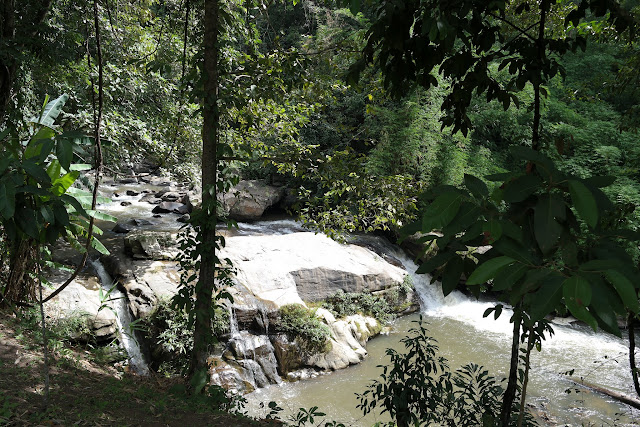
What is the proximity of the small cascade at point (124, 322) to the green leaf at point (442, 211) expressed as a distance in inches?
240

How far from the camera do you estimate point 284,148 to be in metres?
4.93

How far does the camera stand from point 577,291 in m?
0.87

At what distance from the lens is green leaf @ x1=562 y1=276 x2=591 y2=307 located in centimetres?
84

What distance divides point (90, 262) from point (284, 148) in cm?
605

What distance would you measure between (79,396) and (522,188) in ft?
13.5

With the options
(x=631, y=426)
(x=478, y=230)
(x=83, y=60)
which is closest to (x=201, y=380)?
(x=478, y=230)

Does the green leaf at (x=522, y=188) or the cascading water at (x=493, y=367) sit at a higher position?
the green leaf at (x=522, y=188)

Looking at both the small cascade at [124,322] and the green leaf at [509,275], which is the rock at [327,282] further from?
the green leaf at [509,275]

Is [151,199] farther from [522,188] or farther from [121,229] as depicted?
[522,188]

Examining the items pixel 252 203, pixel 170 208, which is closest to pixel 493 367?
pixel 252 203

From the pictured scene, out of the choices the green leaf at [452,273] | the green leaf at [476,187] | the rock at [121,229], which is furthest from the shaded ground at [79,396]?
the rock at [121,229]

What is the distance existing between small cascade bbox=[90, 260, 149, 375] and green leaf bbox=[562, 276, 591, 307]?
6.36 m

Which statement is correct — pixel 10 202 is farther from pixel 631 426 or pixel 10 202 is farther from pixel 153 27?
pixel 631 426

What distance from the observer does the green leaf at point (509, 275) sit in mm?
983
